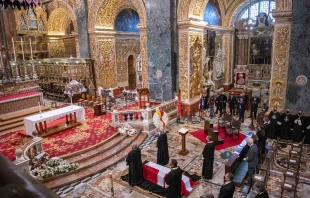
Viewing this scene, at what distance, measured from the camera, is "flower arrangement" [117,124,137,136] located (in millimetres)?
11469

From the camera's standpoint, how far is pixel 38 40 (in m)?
23.4

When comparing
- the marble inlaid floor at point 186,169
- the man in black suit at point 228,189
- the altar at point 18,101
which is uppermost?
the altar at point 18,101

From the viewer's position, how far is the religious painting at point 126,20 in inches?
765

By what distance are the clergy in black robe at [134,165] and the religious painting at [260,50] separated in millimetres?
16976

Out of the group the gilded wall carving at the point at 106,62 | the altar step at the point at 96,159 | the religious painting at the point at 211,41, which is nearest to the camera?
the altar step at the point at 96,159

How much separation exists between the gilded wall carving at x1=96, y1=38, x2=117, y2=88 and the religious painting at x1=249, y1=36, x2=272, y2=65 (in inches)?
470

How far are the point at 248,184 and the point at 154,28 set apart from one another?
9.98m

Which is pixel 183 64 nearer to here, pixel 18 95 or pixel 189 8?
pixel 189 8

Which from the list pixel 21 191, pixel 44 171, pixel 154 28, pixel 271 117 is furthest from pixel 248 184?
pixel 154 28

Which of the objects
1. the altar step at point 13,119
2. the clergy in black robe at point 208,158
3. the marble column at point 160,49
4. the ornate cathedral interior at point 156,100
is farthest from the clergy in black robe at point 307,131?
the altar step at point 13,119

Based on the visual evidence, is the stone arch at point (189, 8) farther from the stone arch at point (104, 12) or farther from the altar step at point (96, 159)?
the altar step at point (96, 159)

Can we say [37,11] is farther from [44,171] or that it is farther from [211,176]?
[211,176]

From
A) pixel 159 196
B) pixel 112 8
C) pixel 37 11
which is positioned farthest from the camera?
pixel 37 11

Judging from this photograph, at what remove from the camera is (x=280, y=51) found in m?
11.2
